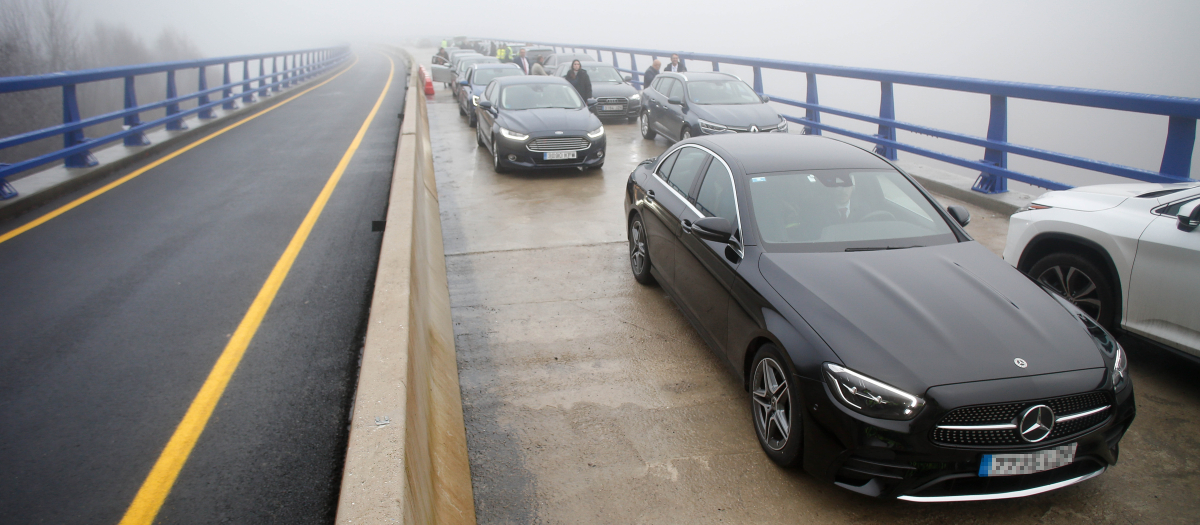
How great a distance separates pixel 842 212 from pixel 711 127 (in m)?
7.43

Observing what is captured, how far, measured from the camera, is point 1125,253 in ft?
13.7

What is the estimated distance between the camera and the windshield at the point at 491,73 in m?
18.1

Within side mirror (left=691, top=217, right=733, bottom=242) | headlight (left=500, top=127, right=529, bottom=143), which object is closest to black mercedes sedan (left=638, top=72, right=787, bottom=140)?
headlight (left=500, top=127, right=529, bottom=143)

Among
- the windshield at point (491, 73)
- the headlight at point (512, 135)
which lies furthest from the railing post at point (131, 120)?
the windshield at point (491, 73)

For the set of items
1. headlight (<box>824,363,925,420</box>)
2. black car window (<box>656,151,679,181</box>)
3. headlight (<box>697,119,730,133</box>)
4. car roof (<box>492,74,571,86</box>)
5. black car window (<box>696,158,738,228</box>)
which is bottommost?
headlight (<box>824,363,925,420</box>)

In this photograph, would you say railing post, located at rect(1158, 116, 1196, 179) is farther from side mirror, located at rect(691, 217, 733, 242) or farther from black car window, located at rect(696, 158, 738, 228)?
side mirror, located at rect(691, 217, 733, 242)

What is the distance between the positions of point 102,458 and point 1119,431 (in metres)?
4.86

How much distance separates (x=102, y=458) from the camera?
333cm

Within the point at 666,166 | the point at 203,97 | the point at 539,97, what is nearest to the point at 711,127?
the point at 539,97

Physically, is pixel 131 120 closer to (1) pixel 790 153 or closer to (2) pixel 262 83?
(1) pixel 790 153

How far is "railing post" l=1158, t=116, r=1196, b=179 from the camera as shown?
6410mm

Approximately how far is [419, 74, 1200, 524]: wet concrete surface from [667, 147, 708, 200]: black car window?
40.1 inches

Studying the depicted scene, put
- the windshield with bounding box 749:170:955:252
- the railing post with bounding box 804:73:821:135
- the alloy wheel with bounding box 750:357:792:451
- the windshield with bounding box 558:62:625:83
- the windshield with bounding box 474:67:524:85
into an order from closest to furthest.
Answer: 1. the alloy wheel with bounding box 750:357:792:451
2. the windshield with bounding box 749:170:955:252
3. the railing post with bounding box 804:73:821:135
4. the windshield with bounding box 474:67:524:85
5. the windshield with bounding box 558:62:625:83

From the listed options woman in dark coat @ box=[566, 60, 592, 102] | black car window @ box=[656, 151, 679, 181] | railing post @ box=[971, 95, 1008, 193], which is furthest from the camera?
woman in dark coat @ box=[566, 60, 592, 102]
